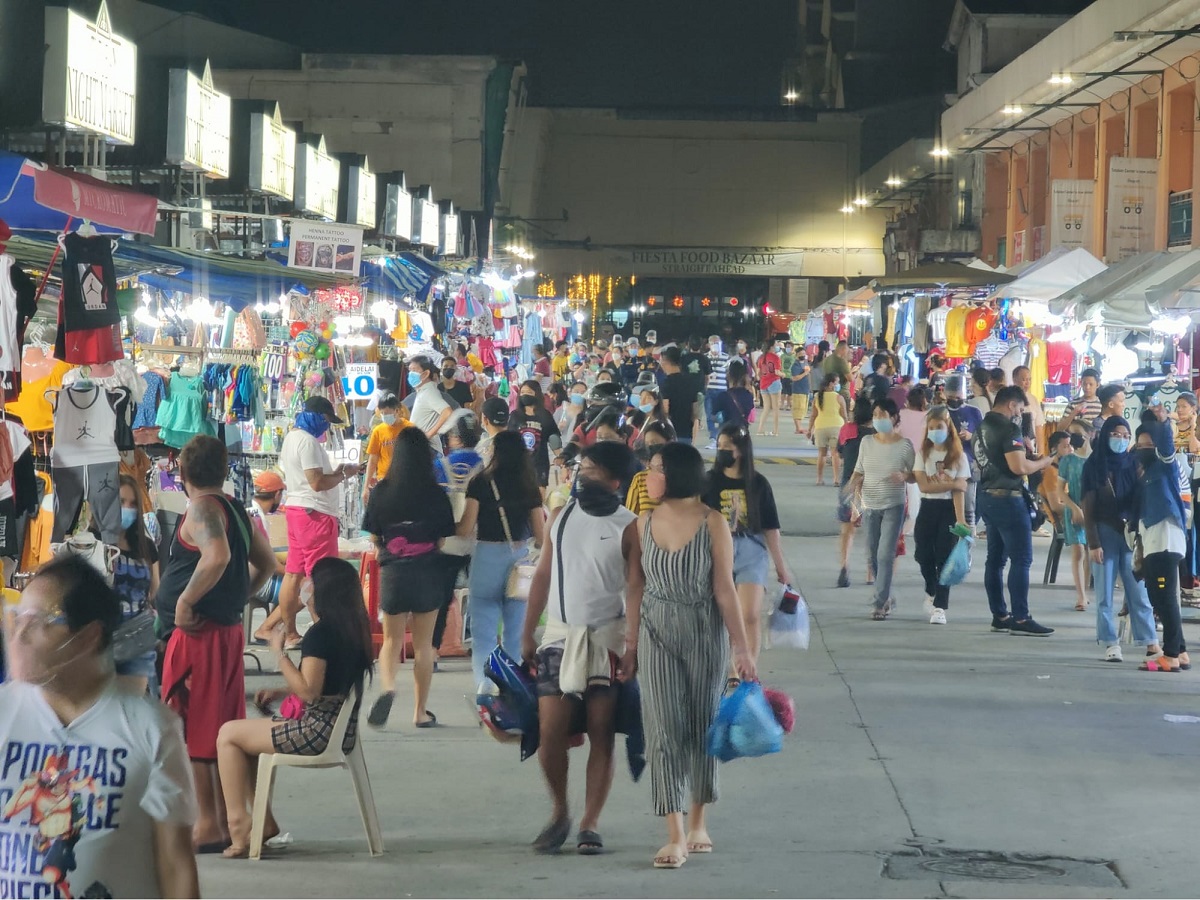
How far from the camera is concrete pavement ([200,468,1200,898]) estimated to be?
6453mm

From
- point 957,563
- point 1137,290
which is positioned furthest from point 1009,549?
point 1137,290

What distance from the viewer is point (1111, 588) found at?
11492mm

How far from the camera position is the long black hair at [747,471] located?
9422mm

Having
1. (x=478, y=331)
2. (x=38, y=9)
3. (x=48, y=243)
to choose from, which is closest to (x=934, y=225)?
(x=478, y=331)

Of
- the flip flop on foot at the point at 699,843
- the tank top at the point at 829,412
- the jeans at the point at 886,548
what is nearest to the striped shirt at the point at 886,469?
the jeans at the point at 886,548

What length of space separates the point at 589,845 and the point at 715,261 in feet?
182

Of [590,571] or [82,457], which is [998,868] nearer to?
[590,571]

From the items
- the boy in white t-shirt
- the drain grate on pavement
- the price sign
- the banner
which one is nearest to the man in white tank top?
the drain grate on pavement

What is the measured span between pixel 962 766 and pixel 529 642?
262cm

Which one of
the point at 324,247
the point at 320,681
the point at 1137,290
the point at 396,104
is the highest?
the point at 396,104

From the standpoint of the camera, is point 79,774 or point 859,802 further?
point 859,802

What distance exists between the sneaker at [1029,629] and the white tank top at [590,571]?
6404 millimetres

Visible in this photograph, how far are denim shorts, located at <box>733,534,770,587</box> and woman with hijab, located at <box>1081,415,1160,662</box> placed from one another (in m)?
3.29

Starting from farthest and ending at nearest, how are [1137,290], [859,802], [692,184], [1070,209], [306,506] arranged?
[692,184] < [1070,209] < [1137,290] < [306,506] < [859,802]
